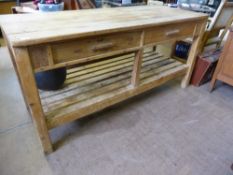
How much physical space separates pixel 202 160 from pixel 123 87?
76 centimetres

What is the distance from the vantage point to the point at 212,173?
3.88 feet

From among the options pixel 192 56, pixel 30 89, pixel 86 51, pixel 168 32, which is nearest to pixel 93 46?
pixel 86 51

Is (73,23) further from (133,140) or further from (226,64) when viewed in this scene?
(226,64)

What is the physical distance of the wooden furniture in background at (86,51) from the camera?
36.7 inches

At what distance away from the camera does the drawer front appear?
0.99 m

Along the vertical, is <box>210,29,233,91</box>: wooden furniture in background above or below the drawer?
below

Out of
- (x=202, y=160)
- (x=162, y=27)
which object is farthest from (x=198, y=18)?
(x=202, y=160)

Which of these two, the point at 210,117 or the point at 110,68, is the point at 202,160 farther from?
the point at 110,68

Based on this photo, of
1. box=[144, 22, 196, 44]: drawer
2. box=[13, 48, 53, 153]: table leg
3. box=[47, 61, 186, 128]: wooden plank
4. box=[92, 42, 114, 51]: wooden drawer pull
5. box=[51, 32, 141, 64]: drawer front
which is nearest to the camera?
box=[13, 48, 53, 153]: table leg

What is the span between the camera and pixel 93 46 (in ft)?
3.56

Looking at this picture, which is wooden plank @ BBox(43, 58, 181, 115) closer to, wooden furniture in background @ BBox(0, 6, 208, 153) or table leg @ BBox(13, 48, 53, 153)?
wooden furniture in background @ BBox(0, 6, 208, 153)

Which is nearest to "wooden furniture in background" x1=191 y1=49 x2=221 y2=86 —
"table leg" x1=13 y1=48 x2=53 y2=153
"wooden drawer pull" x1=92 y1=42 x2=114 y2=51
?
"wooden drawer pull" x1=92 y1=42 x2=114 y2=51

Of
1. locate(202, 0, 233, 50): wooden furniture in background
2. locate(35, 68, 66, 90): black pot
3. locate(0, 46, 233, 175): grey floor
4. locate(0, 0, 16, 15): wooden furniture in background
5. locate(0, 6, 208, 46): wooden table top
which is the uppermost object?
locate(0, 6, 208, 46): wooden table top

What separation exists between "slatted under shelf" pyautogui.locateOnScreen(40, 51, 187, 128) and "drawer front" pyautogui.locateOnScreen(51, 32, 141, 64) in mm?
374
